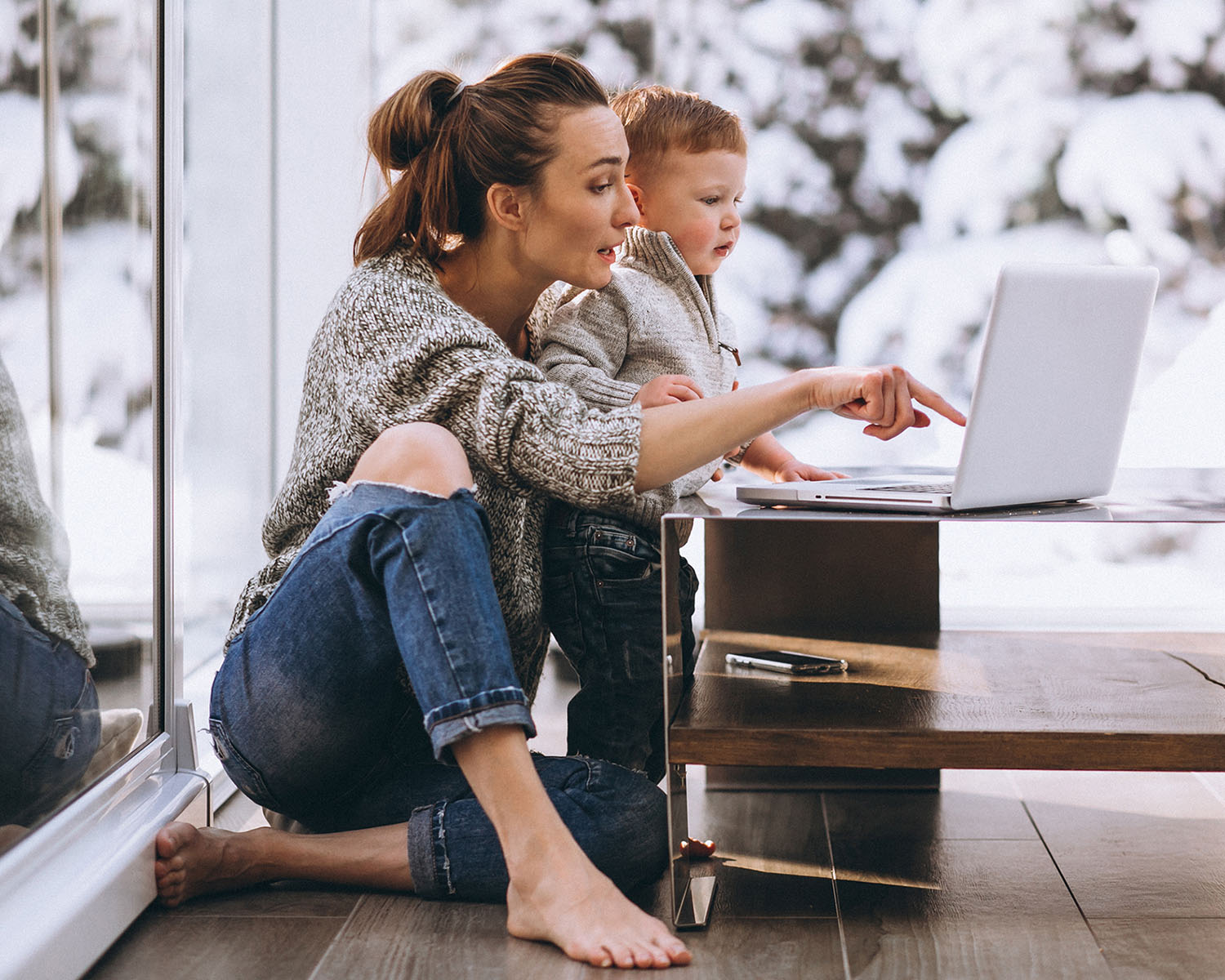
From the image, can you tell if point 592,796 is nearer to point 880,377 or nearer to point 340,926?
point 340,926

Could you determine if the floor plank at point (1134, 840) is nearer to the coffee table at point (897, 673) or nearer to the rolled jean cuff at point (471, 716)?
the coffee table at point (897, 673)

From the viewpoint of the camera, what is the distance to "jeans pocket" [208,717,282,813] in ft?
4.43

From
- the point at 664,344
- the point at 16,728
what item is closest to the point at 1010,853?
the point at 664,344

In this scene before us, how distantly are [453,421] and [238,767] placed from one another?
0.42 meters

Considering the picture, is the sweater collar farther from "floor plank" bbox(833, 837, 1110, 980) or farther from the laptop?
"floor plank" bbox(833, 837, 1110, 980)

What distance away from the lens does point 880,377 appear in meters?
1.29

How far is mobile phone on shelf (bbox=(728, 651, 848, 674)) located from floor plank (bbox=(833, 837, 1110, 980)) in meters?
0.23

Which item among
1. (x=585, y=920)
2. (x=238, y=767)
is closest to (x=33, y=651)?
(x=238, y=767)

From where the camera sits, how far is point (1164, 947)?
126 centimetres

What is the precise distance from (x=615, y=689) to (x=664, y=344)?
1.45 feet

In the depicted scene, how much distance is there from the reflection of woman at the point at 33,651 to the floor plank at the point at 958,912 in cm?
76

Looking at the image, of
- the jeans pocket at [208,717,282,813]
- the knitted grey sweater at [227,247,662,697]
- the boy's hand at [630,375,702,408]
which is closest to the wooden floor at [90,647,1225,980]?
the jeans pocket at [208,717,282,813]

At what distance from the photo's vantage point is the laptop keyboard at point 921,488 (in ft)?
4.43

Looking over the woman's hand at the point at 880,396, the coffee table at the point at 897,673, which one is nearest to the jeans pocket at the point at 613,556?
the coffee table at the point at 897,673
